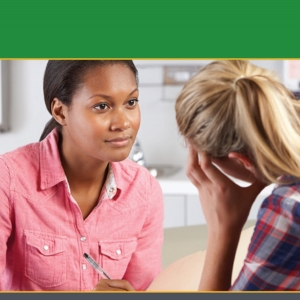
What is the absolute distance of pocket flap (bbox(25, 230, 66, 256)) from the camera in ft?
2.44

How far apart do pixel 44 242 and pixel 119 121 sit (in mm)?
237

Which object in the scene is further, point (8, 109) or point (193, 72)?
point (8, 109)

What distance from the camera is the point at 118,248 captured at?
0.78m

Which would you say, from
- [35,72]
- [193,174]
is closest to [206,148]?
[193,174]

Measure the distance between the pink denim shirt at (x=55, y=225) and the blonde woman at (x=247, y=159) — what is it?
15 centimetres

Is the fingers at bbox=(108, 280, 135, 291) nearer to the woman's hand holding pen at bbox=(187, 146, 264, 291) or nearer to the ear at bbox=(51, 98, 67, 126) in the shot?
the woman's hand holding pen at bbox=(187, 146, 264, 291)

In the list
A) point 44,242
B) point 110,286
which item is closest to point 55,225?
point 44,242

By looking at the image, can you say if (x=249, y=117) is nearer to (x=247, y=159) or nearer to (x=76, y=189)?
(x=247, y=159)

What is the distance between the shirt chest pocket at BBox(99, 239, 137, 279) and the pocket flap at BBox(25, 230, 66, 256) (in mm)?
76

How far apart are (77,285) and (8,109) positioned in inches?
13.4

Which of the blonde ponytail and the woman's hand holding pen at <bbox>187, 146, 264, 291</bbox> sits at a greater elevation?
the blonde ponytail

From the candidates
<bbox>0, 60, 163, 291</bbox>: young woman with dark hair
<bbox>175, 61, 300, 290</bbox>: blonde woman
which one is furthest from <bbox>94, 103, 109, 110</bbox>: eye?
<bbox>175, 61, 300, 290</bbox>: blonde woman

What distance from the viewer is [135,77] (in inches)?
29.3

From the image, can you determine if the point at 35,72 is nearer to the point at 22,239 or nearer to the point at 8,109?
the point at 8,109
